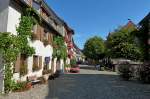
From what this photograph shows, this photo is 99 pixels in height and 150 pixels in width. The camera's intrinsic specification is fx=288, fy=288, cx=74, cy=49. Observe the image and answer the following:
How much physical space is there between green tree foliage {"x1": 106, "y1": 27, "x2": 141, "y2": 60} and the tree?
3046 centimetres

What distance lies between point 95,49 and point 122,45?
33.7 meters

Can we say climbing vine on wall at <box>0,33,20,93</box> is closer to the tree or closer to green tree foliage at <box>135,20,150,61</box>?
green tree foliage at <box>135,20,150,61</box>

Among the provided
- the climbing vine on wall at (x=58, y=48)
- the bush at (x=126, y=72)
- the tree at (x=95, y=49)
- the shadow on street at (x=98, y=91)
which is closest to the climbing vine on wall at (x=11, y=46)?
the shadow on street at (x=98, y=91)

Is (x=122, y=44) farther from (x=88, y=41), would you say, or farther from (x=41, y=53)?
(x=88, y=41)

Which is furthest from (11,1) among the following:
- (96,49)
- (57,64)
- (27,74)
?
(96,49)

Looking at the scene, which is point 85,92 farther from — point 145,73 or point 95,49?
point 95,49

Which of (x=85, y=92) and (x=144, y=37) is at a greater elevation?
(x=144, y=37)

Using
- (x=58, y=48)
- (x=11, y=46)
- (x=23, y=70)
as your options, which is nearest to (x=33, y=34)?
(x=23, y=70)

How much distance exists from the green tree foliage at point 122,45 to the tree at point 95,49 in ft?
99.9

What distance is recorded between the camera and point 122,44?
49.2m

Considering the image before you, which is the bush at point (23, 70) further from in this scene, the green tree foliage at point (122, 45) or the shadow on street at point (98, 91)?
the green tree foliage at point (122, 45)

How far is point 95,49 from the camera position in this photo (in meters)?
82.8

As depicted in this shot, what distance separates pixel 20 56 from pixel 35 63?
13.2 ft

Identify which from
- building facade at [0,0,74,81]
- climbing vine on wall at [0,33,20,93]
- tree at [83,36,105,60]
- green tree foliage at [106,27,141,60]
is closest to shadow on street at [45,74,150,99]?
building facade at [0,0,74,81]
